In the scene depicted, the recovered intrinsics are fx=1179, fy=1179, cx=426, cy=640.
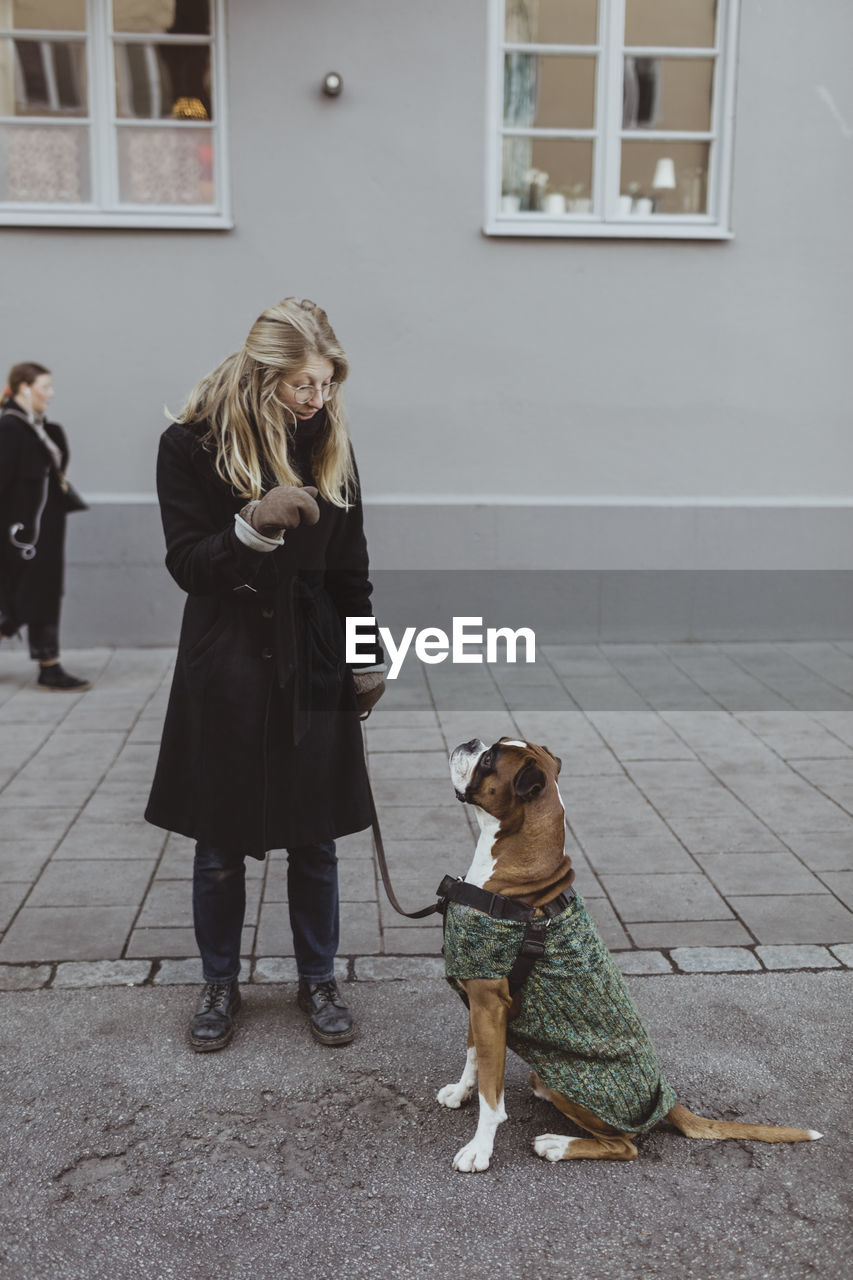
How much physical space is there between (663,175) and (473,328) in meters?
1.77

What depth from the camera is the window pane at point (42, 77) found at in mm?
8062

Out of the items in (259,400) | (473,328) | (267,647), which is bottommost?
(267,647)

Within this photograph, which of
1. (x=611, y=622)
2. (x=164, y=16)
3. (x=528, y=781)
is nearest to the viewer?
(x=528, y=781)

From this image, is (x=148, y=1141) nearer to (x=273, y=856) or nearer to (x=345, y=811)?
(x=345, y=811)

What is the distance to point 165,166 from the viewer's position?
818 centimetres

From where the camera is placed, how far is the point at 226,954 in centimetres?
359

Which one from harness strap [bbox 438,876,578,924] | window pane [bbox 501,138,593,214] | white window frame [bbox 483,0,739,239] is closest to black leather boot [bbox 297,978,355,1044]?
harness strap [bbox 438,876,578,924]

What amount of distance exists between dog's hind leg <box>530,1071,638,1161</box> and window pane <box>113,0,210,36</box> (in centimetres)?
754

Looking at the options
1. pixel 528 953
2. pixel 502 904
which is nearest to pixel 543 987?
pixel 528 953

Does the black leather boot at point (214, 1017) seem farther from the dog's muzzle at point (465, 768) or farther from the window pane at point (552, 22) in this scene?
the window pane at point (552, 22)

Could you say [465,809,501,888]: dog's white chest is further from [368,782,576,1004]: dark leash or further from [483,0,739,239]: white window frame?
[483,0,739,239]: white window frame

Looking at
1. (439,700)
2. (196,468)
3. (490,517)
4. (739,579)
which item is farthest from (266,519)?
(739,579)

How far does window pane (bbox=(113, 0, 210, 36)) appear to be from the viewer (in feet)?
26.2

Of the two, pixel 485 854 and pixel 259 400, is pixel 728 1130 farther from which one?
pixel 259 400
